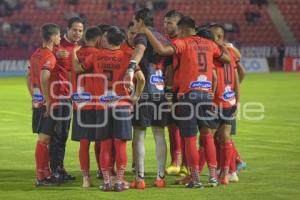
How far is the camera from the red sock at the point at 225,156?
9211 millimetres

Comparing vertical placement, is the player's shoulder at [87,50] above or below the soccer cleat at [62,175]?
above

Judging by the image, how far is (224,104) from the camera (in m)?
9.23

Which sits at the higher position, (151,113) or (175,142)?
(151,113)

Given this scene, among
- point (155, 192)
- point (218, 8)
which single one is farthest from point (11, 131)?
point (218, 8)

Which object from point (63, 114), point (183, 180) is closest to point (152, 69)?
point (63, 114)

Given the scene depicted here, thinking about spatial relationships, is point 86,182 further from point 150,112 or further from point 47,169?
point 150,112

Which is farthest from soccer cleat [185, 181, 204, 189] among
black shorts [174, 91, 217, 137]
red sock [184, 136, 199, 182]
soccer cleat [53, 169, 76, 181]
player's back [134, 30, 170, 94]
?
soccer cleat [53, 169, 76, 181]

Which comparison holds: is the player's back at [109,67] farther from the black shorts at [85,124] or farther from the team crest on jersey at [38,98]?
the team crest on jersey at [38,98]

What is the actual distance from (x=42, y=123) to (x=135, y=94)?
130cm

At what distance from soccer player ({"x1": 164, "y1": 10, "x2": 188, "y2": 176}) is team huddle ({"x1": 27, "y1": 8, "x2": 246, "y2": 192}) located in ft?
0.08

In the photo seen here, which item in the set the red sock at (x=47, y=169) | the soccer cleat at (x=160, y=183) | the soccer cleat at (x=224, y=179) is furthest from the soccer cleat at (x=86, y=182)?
the soccer cleat at (x=224, y=179)

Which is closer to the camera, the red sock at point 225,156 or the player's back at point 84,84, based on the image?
the player's back at point 84,84

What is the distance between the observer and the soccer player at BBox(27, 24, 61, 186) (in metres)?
8.98

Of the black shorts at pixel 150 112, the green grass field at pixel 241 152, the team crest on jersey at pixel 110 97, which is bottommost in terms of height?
the green grass field at pixel 241 152
